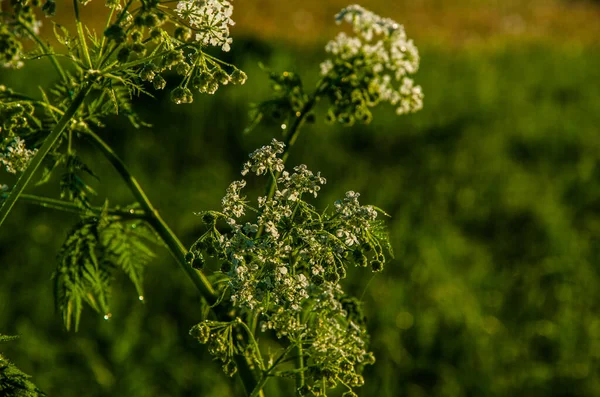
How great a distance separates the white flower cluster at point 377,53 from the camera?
2.58 metres

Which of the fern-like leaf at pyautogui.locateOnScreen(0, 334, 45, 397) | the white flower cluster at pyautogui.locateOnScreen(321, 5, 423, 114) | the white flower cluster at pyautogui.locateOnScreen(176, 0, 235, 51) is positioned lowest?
the fern-like leaf at pyautogui.locateOnScreen(0, 334, 45, 397)

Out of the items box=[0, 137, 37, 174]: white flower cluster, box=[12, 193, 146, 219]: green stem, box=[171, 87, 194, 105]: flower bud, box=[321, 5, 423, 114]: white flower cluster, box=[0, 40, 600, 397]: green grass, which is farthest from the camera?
box=[0, 40, 600, 397]: green grass

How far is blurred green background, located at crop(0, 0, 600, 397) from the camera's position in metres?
5.74

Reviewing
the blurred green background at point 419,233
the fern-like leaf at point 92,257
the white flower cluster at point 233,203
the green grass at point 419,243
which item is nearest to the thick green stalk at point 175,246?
the fern-like leaf at point 92,257

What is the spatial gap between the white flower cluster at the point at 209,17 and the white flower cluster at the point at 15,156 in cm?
55

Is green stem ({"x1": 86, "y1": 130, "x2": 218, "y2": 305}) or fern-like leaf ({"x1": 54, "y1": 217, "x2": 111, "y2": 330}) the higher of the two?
green stem ({"x1": 86, "y1": 130, "x2": 218, "y2": 305})

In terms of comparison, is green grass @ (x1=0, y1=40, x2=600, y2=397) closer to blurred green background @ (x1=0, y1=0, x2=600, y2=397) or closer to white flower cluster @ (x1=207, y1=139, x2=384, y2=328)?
blurred green background @ (x1=0, y1=0, x2=600, y2=397)

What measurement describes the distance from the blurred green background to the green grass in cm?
2

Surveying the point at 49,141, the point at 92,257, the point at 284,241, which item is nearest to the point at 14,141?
the point at 49,141

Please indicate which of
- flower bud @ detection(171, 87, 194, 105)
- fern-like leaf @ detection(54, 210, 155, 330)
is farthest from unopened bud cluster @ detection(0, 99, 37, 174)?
flower bud @ detection(171, 87, 194, 105)

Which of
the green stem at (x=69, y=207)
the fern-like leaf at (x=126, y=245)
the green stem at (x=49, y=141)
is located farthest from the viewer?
the fern-like leaf at (x=126, y=245)

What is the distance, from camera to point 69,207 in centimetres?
207

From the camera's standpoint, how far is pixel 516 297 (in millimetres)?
6867

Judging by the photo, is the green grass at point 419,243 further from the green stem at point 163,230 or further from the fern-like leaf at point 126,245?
the green stem at point 163,230
